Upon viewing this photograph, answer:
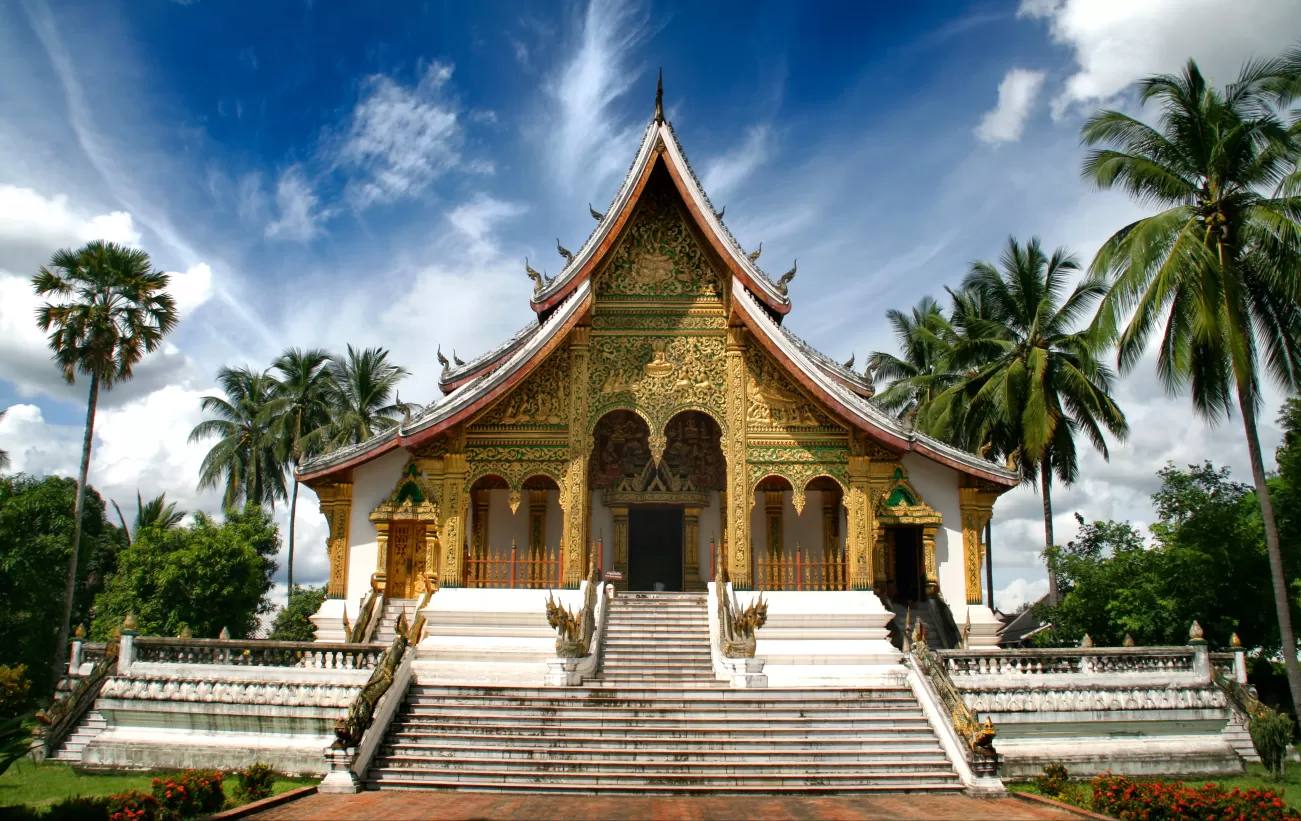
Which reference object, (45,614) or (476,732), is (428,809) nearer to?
(476,732)

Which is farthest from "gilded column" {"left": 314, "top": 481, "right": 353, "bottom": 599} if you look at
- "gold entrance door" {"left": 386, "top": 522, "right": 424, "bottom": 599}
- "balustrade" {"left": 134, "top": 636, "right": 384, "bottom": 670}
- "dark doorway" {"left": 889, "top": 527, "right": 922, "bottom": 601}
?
"dark doorway" {"left": 889, "top": 527, "right": 922, "bottom": 601}

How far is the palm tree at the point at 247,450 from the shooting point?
100 feet

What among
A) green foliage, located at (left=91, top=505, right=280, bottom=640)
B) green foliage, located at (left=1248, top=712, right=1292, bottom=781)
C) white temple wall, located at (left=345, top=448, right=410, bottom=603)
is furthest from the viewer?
green foliage, located at (left=91, top=505, right=280, bottom=640)

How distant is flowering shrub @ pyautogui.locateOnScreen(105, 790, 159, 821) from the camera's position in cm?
722

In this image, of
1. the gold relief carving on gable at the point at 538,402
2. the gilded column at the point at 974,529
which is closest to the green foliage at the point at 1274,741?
the gilded column at the point at 974,529

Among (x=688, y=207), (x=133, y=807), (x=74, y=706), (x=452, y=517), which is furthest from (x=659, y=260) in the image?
(x=133, y=807)

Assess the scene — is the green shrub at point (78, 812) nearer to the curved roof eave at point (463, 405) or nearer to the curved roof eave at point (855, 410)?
the curved roof eave at point (463, 405)

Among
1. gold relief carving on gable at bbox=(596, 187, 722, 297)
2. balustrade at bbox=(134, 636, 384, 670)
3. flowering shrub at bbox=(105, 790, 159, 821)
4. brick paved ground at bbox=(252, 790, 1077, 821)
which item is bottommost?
→ brick paved ground at bbox=(252, 790, 1077, 821)

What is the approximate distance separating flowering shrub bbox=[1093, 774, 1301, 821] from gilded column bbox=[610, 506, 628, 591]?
10.3 metres

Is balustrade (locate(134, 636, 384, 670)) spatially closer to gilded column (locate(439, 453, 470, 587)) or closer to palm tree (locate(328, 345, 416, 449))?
gilded column (locate(439, 453, 470, 587))

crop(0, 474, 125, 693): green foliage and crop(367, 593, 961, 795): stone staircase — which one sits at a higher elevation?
crop(0, 474, 125, 693): green foliage

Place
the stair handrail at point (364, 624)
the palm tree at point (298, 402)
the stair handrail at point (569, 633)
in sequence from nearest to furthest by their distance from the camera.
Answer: the stair handrail at point (569, 633)
the stair handrail at point (364, 624)
the palm tree at point (298, 402)

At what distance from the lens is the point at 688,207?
1605 cm

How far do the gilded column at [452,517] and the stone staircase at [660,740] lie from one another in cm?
366
